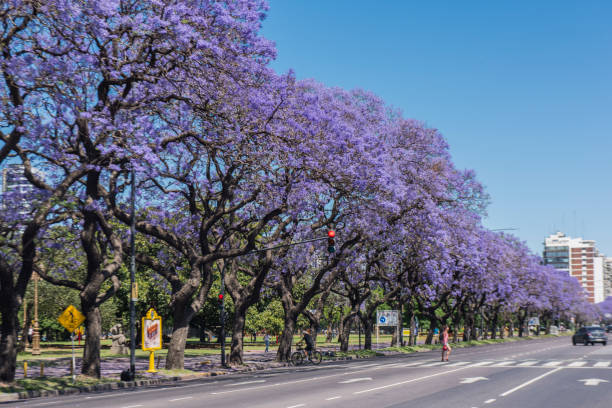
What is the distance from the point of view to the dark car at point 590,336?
6169 cm

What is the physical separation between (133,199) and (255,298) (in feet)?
32.6

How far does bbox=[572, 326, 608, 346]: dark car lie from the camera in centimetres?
6169

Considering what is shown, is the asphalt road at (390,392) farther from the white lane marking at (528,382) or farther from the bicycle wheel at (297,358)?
the bicycle wheel at (297,358)

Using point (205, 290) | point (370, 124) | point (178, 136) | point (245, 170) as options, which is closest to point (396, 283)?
point (370, 124)

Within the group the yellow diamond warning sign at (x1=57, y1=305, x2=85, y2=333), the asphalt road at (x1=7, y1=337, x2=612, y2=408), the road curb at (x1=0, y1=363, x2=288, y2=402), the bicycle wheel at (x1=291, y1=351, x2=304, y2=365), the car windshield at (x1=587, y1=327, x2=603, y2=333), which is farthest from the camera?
the car windshield at (x1=587, y1=327, x2=603, y2=333)

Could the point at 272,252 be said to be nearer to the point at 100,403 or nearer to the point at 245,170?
the point at 245,170

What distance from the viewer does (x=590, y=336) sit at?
61656mm

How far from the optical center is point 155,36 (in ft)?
67.7

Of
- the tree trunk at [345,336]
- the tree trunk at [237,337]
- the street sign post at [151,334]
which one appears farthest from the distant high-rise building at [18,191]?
the tree trunk at [345,336]

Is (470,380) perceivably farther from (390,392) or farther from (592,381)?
(390,392)

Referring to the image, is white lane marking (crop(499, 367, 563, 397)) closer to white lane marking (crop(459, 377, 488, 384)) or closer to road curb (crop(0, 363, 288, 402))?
white lane marking (crop(459, 377, 488, 384))

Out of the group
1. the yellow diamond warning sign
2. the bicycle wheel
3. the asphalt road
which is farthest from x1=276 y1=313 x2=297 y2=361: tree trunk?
the yellow diamond warning sign

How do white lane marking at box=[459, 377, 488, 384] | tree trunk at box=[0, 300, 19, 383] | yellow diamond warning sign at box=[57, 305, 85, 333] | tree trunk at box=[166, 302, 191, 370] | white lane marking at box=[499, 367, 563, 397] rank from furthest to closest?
1. tree trunk at box=[166, 302, 191, 370]
2. yellow diamond warning sign at box=[57, 305, 85, 333]
3. tree trunk at box=[0, 300, 19, 383]
4. white lane marking at box=[459, 377, 488, 384]
5. white lane marking at box=[499, 367, 563, 397]

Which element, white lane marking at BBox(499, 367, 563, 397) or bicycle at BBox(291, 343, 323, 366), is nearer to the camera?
white lane marking at BBox(499, 367, 563, 397)
